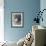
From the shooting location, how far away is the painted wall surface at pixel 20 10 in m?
5.83

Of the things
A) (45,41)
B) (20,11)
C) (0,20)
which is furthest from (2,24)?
(45,41)

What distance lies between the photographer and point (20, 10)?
19.2ft

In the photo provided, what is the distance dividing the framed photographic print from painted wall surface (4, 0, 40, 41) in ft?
0.42

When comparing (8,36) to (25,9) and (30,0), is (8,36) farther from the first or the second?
(30,0)

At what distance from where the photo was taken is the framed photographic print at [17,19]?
5855mm

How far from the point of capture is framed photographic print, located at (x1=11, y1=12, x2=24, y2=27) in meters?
5.86

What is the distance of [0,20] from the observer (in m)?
5.89

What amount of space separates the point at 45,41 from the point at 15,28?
328 cm

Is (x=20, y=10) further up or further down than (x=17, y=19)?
further up

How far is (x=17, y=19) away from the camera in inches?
231

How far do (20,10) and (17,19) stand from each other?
0.41 metres

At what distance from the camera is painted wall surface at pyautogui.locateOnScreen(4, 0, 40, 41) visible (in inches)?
229

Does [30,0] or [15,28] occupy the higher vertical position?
[30,0]

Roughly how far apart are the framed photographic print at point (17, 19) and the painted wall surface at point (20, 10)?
5.0 inches
